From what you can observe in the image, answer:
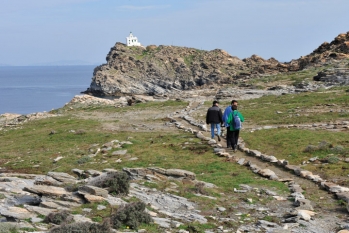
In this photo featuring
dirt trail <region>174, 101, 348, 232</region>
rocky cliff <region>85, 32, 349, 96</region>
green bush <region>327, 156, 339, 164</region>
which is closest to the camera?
dirt trail <region>174, 101, 348, 232</region>

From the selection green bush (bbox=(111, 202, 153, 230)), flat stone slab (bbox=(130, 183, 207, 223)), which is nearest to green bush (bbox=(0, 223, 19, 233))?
green bush (bbox=(111, 202, 153, 230))

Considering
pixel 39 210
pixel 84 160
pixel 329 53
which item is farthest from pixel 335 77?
pixel 39 210

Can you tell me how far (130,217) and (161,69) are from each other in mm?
137360

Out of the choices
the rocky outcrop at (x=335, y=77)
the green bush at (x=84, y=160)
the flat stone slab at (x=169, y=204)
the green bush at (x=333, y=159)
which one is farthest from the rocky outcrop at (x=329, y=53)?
the flat stone slab at (x=169, y=204)

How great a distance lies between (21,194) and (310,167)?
37.1 feet

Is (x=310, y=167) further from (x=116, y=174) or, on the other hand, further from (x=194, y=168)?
(x=116, y=174)

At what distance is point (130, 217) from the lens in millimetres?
10297

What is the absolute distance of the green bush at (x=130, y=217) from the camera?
10.2 metres

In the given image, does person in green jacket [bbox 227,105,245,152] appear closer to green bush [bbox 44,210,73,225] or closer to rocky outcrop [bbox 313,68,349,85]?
green bush [bbox 44,210,73,225]

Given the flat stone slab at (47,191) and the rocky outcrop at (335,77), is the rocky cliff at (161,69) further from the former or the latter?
the flat stone slab at (47,191)

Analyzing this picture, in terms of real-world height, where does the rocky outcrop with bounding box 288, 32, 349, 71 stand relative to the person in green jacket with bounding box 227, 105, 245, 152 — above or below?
above

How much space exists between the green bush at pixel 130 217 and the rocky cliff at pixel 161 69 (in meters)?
118

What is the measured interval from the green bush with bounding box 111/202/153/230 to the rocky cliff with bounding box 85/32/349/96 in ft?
387

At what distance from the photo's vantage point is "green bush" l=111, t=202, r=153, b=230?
1020 cm
